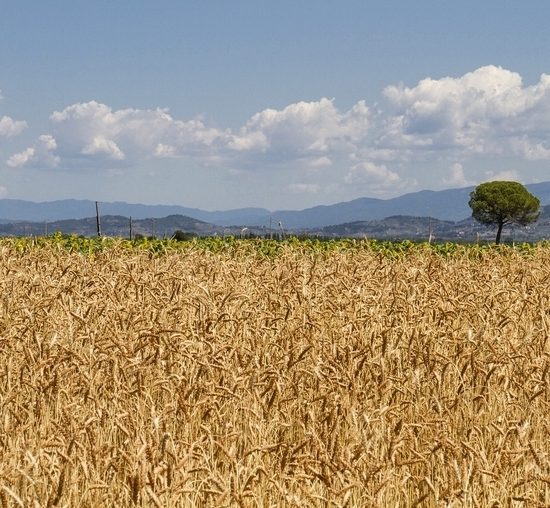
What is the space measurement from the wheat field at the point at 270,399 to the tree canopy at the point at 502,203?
100m

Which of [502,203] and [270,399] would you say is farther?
[502,203]

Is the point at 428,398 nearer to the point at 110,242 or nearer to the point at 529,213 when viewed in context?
the point at 110,242

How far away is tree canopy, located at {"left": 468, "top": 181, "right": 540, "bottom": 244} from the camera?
355 feet

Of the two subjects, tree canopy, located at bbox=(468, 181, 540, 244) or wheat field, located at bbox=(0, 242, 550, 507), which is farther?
tree canopy, located at bbox=(468, 181, 540, 244)

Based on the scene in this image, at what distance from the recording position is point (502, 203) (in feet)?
354

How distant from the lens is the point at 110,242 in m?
21.4

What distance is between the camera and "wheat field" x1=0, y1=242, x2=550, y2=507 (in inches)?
185

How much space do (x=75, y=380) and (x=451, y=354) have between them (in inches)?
155

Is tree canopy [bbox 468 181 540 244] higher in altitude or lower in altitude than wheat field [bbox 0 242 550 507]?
higher

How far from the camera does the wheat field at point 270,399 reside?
4707 millimetres

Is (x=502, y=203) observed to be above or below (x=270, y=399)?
above

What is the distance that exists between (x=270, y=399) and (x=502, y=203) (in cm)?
10597

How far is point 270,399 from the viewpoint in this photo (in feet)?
20.8

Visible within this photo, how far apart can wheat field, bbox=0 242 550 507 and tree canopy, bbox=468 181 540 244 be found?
10038cm
